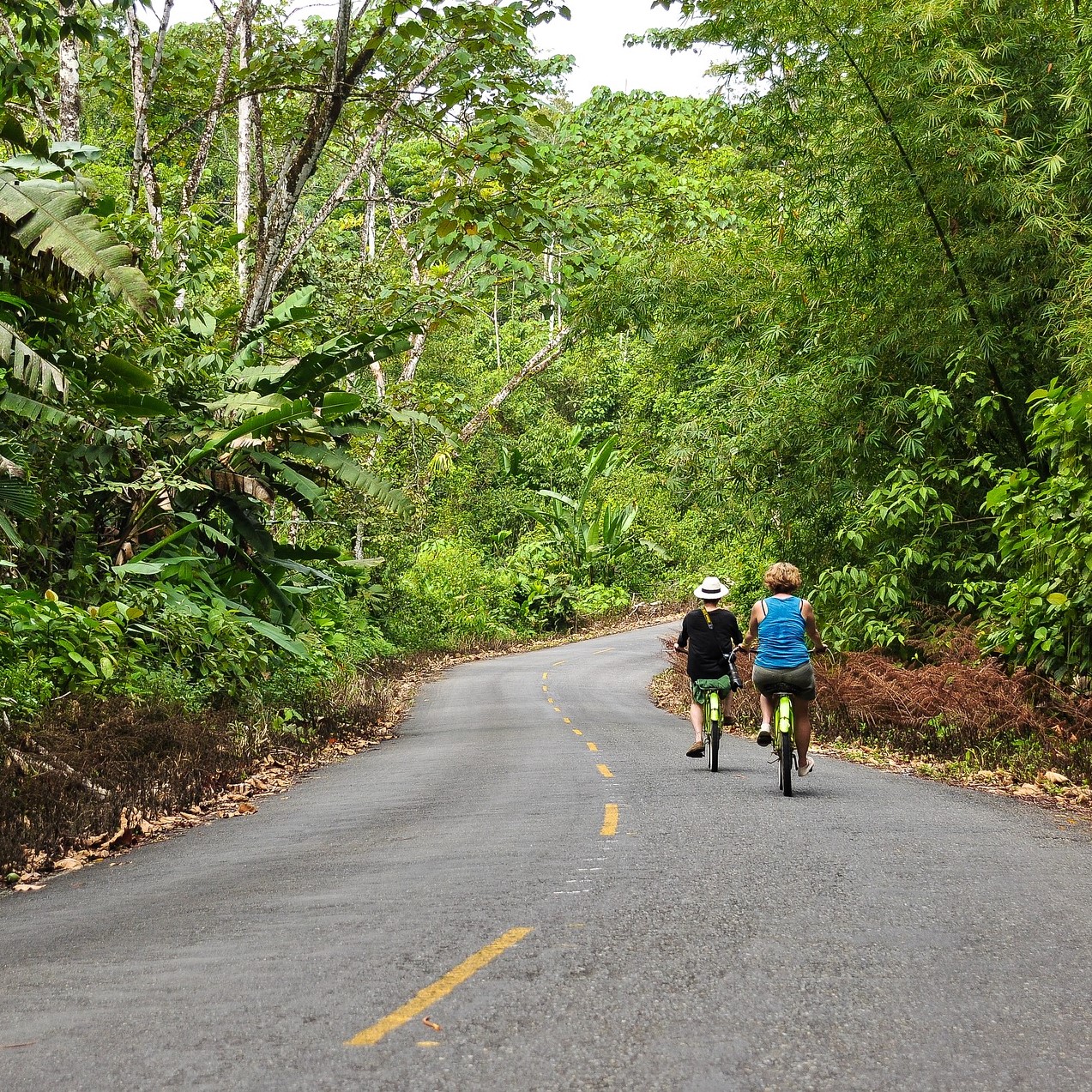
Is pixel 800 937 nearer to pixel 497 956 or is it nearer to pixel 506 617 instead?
pixel 497 956

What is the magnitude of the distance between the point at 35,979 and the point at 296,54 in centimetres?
1713

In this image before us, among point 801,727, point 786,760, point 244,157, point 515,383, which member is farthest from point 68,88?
point 515,383

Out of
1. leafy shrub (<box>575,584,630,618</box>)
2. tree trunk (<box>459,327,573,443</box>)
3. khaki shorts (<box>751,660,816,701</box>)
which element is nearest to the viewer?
khaki shorts (<box>751,660,816,701</box>)

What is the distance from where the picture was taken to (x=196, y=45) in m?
25.6

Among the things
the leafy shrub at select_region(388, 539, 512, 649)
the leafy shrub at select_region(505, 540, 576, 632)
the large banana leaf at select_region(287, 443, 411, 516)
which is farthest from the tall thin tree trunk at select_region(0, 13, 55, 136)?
the leafy shrub at select_region(505, 540, 576, 632)

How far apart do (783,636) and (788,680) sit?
411mm

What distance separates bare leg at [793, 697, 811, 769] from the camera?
10695mm

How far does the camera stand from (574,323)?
21000 mm

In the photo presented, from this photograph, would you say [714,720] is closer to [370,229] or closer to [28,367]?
[28,367]

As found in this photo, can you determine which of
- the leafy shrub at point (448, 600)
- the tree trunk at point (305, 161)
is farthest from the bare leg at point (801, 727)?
the leafy shrub at point (448, 600)

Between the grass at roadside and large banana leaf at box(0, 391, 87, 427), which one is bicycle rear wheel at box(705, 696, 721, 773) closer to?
the grass at roadside

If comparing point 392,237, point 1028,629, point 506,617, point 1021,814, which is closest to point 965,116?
point 1028,629

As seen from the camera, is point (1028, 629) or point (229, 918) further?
point (1028, 629)

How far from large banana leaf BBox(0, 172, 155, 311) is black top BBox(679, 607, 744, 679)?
6.23 m
